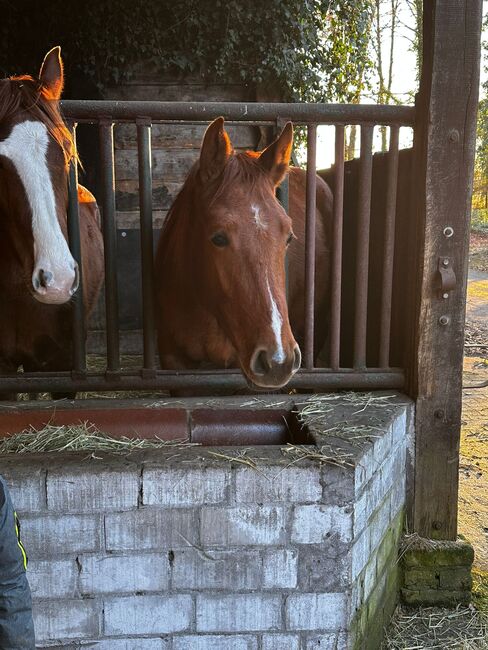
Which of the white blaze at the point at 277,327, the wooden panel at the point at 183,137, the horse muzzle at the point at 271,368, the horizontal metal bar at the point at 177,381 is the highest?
the wooden panel at the point at 183,137

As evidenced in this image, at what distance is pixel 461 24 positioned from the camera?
2.47 meters

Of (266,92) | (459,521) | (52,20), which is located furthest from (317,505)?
(52,20)

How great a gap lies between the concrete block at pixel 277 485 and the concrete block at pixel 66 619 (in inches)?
23.4

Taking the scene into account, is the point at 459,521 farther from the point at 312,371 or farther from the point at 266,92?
the point at 266,92

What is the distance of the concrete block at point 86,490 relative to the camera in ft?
6.53

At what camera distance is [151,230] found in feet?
8.93

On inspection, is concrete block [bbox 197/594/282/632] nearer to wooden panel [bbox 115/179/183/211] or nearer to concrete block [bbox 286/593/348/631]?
concrete block [bbox 286/593/348/631]

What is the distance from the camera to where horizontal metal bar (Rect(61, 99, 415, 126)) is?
2562mm

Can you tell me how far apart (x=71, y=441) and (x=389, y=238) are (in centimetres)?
156

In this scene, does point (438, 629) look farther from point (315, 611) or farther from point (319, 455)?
point (319, 455)

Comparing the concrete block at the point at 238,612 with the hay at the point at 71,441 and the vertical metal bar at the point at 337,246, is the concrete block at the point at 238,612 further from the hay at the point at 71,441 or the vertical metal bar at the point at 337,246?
the vertical metal bar at the point at 337,246

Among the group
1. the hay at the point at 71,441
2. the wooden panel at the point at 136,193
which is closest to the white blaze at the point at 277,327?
the hay at the point at 71,441

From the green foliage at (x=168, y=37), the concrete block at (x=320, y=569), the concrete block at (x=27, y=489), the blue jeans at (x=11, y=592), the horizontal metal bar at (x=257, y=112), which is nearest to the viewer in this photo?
the blue jeans at (x=11, y=592)

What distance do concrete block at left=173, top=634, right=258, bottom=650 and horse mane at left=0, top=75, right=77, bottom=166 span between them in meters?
1.82
